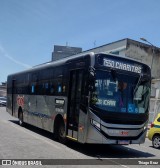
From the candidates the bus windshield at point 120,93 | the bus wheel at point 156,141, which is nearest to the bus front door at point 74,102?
the bus windshield at point 120,93

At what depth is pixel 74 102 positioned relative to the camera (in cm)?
1207

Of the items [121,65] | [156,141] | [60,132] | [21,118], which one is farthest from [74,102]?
[21,118]

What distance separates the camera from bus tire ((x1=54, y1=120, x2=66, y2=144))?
42.9ft

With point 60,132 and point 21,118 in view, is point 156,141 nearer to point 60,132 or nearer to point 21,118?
point 60,132

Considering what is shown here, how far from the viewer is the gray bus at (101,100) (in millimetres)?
10883

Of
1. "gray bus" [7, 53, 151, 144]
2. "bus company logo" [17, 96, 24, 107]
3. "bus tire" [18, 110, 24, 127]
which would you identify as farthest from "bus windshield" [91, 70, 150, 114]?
"bus tire" [18, 110, 24, 127]

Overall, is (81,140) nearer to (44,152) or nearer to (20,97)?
(44,152)

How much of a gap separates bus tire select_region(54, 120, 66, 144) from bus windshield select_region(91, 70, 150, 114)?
279 centimetres

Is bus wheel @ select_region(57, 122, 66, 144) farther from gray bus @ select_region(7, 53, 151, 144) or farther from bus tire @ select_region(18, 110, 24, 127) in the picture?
bus tire @ select_region(18, 110, 24, 127)

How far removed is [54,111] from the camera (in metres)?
14.1

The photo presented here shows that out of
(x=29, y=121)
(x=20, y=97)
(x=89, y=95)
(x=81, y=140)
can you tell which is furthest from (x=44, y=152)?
(x=20, y=97)

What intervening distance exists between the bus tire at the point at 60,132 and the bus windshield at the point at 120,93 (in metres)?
2.79

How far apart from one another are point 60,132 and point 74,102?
81.2 inches

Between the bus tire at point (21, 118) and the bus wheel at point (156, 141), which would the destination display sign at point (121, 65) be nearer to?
the bus wheel at point (156, 141)
